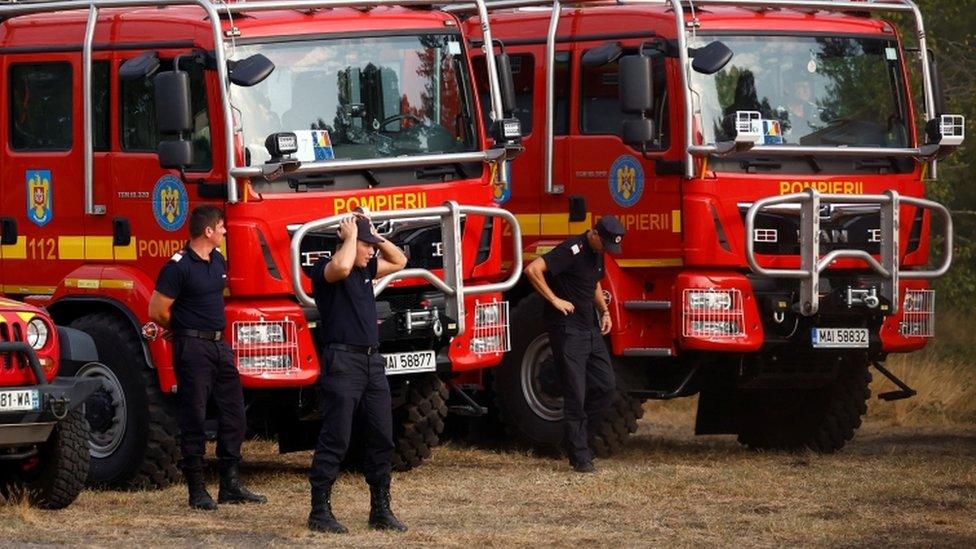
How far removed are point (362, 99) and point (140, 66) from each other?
1.32 m

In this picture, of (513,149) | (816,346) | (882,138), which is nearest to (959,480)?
(816,346)

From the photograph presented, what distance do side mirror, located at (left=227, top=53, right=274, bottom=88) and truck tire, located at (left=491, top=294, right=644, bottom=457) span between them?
323 cm

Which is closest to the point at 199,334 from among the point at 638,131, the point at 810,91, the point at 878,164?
the point at 638,131

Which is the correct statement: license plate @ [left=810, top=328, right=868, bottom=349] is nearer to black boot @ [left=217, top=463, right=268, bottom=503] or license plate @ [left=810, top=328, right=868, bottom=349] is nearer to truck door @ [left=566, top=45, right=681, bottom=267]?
truck door @ [left=566, top=45, right=681, bottom=267]

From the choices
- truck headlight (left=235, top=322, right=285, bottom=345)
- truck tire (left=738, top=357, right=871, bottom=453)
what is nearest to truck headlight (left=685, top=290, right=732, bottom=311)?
truck tire (left=738, top=357, right=871, bottom=453)

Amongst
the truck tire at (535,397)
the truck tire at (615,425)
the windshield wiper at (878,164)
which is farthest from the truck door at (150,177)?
the windshield wiper at (878,164)

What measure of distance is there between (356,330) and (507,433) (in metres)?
4.42

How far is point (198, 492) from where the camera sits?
480 inches

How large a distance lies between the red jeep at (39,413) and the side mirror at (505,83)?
10.9 ft

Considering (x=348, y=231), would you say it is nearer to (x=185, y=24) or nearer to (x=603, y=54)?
(x=185, y=24)

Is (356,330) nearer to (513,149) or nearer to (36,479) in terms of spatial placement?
(36,479)

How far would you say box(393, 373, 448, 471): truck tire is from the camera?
1391 cm

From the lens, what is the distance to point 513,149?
1373 centimetres

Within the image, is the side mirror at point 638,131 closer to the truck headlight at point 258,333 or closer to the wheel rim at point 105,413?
the truck headlight at point 258,333
